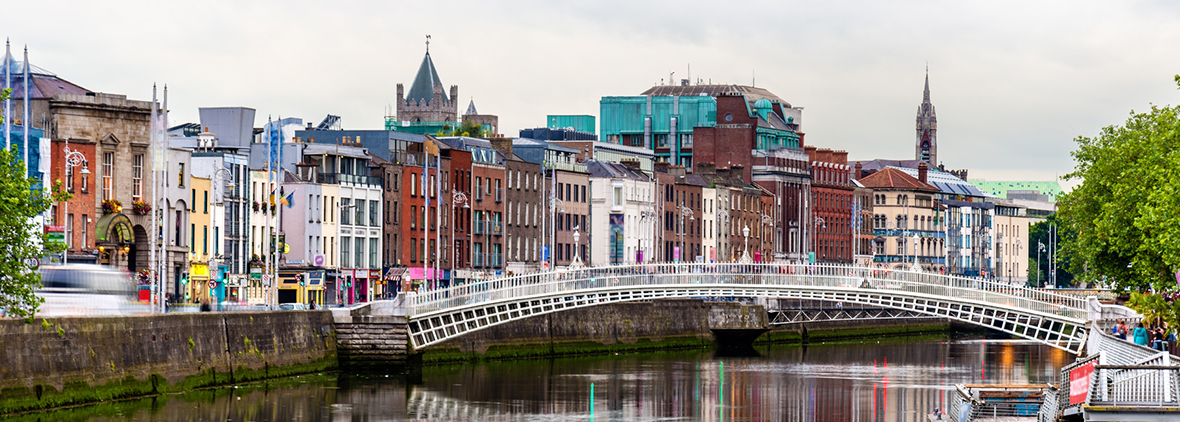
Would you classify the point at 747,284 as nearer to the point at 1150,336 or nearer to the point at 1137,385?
the point at 1150,336

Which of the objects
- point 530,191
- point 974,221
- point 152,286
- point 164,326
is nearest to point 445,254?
point 530,191

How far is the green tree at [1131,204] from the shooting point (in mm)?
58138

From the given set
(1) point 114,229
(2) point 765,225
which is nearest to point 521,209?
(1) point 114,229

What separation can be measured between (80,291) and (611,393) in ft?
59.3

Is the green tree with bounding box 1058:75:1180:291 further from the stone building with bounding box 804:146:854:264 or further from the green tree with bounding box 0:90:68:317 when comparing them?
the stone building with bounding box 804:146:854:264

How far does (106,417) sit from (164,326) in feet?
22.2

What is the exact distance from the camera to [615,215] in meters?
127

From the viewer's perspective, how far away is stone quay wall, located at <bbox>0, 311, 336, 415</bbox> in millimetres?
50219

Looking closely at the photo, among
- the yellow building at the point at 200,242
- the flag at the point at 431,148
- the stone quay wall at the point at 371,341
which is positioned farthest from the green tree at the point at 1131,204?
the yellow building at the point at 200,242

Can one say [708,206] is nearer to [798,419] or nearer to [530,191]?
[530,191]

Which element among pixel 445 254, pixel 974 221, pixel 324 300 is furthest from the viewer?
pixel 974 221

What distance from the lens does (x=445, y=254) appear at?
10569 centimetres

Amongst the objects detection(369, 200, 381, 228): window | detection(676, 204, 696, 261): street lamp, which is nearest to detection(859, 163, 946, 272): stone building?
detection(676, 204, 696, 261): street lamp

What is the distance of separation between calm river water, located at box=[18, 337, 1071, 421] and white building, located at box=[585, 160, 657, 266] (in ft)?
115
